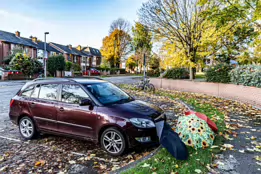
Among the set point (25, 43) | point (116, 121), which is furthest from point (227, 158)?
point (25, 43)

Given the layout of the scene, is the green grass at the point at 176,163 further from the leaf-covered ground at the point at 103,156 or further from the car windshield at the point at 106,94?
the car windshield at the point at 106,94

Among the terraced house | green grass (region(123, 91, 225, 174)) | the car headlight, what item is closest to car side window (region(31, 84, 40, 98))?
the car headlight

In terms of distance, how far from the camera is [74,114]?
461cm

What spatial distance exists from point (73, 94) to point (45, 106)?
0.83 m

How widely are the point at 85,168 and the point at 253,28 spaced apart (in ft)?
54.4

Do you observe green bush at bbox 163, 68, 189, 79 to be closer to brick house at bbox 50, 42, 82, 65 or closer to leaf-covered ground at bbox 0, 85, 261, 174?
leaf-covered ground at bbox 0, 85, 261, 174

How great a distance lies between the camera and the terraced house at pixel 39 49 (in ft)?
133

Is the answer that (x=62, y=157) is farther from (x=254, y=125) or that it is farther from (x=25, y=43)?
(x=25, y=43)

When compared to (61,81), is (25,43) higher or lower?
higher

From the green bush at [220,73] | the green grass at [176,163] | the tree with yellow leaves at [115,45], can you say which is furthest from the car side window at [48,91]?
the tree with yellow leaves at [115,45]

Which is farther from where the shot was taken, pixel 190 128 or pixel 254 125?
pixel 254 125

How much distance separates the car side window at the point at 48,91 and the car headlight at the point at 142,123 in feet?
7.14

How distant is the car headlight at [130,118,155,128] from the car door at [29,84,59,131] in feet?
6.70

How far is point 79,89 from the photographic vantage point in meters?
4.83
